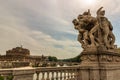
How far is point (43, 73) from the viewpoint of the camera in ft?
24.0

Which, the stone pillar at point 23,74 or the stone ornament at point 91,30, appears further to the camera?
the stone ornament at point 91,30

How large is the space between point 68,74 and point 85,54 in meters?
1.47

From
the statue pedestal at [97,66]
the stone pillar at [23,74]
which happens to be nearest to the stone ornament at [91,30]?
the statue pedestal at [97,66]

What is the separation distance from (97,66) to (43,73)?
3467mm

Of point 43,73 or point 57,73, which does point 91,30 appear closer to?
point 57,73

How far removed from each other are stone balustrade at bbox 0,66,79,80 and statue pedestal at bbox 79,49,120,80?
44 centimetres

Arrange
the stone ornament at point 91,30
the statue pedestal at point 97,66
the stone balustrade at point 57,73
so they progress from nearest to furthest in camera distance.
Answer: the stone balustrade at point 57,73
the statue pedestal at point 97,66
the stone ornament at point 91,30

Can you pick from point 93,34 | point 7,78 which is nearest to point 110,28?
point 93,34

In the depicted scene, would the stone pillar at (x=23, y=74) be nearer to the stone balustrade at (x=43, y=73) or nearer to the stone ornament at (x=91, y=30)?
the stone balustrade at (x=43, y=73)

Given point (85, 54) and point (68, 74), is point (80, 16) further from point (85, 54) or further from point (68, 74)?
point (68, 74)

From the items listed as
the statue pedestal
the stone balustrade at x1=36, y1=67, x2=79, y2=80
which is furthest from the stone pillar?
the statue pedestal

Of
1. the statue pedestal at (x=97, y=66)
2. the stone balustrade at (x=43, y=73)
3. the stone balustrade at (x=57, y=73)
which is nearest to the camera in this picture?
the stone balustrade at (x=43, y=73)

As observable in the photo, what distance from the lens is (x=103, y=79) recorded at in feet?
32.1

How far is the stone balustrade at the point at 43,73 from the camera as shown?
557 cm
